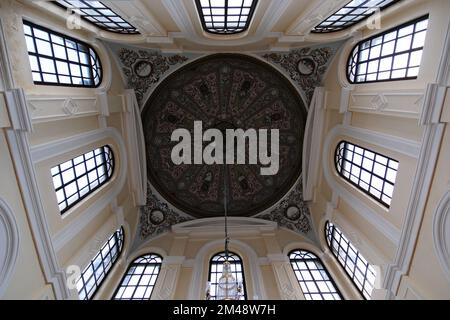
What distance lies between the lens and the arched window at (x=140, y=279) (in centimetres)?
875

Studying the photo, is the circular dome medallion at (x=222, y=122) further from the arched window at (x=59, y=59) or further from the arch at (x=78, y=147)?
the arched window at (x=59, y=59)

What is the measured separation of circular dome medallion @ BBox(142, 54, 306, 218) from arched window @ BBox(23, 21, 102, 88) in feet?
10.5

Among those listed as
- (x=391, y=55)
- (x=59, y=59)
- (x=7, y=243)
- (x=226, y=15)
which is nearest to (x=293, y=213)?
(x=391, y=55)

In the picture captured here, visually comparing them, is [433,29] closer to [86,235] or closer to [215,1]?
[215,1]

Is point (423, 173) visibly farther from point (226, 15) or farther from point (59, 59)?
A: point (59, 59)

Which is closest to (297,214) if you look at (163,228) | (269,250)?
(269,250)

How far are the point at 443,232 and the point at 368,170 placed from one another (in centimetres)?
302

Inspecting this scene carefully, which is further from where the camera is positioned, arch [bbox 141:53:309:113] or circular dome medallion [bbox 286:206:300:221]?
circular dome medallion [bbox 286:206:300:221]

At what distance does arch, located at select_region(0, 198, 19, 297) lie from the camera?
5017 millimetres

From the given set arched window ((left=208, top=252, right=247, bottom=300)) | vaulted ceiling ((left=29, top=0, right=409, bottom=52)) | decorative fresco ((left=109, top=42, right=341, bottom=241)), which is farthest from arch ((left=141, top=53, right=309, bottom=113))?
arched window ((left=208, top=252, right=247, bottom=300))

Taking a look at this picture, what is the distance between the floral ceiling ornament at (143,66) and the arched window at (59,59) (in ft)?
4.32

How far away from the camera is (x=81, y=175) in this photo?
26.3 feet

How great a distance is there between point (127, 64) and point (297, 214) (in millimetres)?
9440

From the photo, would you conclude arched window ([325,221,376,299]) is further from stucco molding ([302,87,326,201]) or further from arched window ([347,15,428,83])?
arched window ([347,15,428,83])
